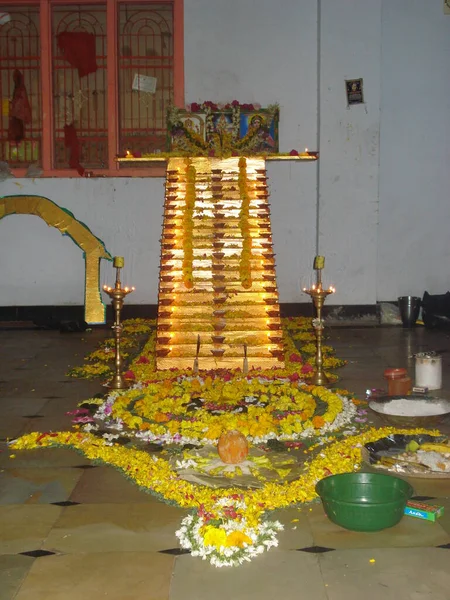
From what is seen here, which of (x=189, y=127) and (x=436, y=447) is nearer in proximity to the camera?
(x=436, y=447)

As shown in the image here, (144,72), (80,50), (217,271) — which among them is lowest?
(217,271)

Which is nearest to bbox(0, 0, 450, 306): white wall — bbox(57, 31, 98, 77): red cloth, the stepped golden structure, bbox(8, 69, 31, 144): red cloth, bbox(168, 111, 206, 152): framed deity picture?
bbox(168, 111, 206, 152): framed deity picture

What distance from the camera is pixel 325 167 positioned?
11477 mm

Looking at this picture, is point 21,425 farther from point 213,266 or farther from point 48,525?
point 213,266

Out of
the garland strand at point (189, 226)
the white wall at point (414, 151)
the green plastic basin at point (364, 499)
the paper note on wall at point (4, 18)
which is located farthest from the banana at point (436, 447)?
the paper note on wall at point (4, 18)

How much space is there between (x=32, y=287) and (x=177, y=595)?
900 centimetres

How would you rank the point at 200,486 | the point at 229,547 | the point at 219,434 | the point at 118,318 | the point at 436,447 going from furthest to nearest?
the point at 118,318 < the point at 219,434 < the point at 436,447 < the point at 200,486 < the point at 229,547

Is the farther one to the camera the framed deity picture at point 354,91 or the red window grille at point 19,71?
the red window grille at point 19,71

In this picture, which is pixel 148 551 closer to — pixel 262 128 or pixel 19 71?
pixel 262 128

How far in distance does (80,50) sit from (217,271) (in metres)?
5.05

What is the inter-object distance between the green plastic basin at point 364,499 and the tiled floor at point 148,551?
84 mm

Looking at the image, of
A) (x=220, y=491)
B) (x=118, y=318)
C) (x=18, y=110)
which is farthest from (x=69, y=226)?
(x=220, y=491)

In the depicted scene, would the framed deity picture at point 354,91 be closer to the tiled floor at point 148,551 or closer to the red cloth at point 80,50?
the red cloth at point 80,50

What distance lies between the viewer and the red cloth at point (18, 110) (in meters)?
11.9
